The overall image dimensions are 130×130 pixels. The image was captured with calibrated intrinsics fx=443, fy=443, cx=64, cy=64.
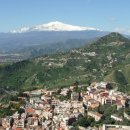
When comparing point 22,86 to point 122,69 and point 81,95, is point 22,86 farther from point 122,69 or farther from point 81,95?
point 81,95

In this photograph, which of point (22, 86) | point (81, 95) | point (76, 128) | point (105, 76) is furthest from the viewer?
point (22, 86)

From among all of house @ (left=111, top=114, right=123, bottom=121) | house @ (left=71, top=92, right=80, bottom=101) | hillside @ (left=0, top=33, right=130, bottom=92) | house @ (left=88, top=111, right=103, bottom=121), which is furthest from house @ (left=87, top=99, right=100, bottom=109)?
hillside @ (left=0, top=33, right=130, bottom=92)

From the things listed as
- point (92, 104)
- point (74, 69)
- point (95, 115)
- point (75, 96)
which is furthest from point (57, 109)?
point (74, 69)

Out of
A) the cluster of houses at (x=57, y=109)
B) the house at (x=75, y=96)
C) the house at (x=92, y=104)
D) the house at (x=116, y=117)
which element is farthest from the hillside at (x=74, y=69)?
the house at (x=116, y=117)

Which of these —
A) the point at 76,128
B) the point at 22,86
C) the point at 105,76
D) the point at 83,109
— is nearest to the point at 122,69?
the point at 105,76

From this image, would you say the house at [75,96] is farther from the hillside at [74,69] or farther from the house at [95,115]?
the hillside at [74,69]

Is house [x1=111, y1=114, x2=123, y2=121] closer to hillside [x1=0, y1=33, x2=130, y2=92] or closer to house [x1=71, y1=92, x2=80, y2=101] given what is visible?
house [x1=71, y1=92, x2=80, y2=101]
